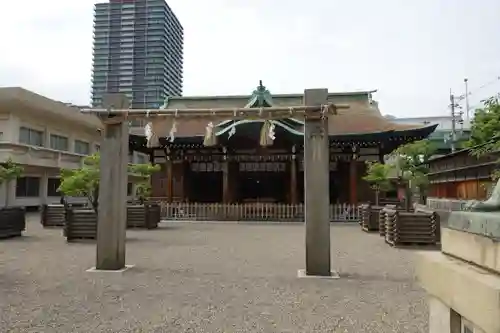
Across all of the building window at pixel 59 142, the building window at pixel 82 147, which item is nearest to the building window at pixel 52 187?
the building window at pixel 59 142

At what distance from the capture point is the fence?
2191cm

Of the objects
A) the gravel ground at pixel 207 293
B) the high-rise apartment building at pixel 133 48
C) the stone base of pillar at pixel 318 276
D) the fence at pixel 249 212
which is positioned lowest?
the gravel ground at pixel 207 293

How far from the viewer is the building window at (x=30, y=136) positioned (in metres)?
27.5

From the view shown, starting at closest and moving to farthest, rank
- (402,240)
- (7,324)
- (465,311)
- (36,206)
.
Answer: (465,311) → (7,324) → (402,240) → (36,206)

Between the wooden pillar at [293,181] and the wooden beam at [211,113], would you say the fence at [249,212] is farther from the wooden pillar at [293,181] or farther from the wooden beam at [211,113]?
the wooden beam at [211,113]

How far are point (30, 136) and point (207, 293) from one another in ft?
86.4

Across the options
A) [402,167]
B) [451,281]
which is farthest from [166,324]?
[402,167]

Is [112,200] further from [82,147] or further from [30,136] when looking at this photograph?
[82,147]

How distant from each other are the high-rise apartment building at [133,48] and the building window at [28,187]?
30770 mm

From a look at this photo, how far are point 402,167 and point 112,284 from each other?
1069 cm

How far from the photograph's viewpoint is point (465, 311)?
2186 millimetres

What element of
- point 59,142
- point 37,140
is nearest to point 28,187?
point 37,140

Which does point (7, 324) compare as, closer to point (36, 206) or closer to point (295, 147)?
point (295, 147)

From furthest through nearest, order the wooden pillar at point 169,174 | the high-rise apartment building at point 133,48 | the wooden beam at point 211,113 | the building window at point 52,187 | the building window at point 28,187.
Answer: the high-rise apartment building at point 133,48 < the building window at point 52,187 < the building window at point 28,187 < the wooden pillar at point 169,174 < the wooden beam at point 211,113
